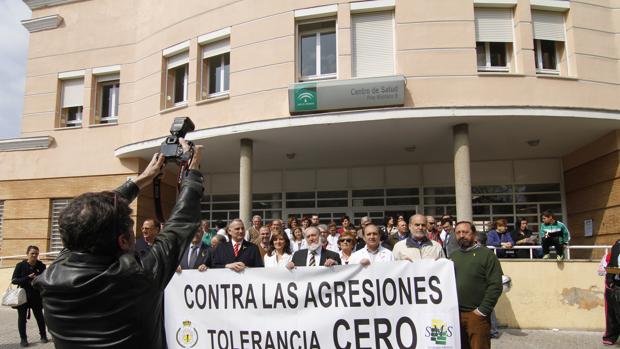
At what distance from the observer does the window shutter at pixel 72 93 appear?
17.3 metres

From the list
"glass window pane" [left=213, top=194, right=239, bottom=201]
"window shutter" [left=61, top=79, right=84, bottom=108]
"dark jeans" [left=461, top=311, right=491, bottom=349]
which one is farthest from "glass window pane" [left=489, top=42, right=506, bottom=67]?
"window shutter" [left=61, top=79, right=84, bottom=108]

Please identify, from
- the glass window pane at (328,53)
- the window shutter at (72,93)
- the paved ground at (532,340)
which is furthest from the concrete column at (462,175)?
the window shutter at (72,93)

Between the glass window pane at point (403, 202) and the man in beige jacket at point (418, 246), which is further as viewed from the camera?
the glass window pane at point (403, 202)

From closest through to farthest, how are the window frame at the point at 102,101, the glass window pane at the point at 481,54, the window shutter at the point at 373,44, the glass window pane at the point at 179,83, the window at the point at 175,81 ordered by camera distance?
the window shutter at the point at 373,44
the glass window pane at the point at 481,54
the window at the point at 175,81
the glass window pane at the point at 179,83
the window frame at the point at 102,101

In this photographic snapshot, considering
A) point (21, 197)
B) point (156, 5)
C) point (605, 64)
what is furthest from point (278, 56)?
point (21, 197)

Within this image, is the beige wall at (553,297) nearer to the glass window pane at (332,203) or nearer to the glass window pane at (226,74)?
the glass window pane at (332,203)

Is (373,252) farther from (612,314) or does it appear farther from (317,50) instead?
(317,50)

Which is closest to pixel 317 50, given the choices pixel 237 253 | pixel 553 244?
pixel 553 244

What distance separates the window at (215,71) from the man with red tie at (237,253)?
797cm

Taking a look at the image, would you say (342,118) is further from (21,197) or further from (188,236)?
(21,197)

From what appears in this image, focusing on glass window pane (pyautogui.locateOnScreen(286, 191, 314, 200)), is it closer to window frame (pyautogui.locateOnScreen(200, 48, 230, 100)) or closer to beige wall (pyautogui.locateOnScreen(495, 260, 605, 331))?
window frame (pyautogui.locateOnScreen(200, 48, 230, 100))

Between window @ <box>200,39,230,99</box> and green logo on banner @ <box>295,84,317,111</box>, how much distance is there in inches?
116

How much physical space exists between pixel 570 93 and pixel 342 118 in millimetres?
5485

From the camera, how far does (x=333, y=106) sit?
11961 mm
